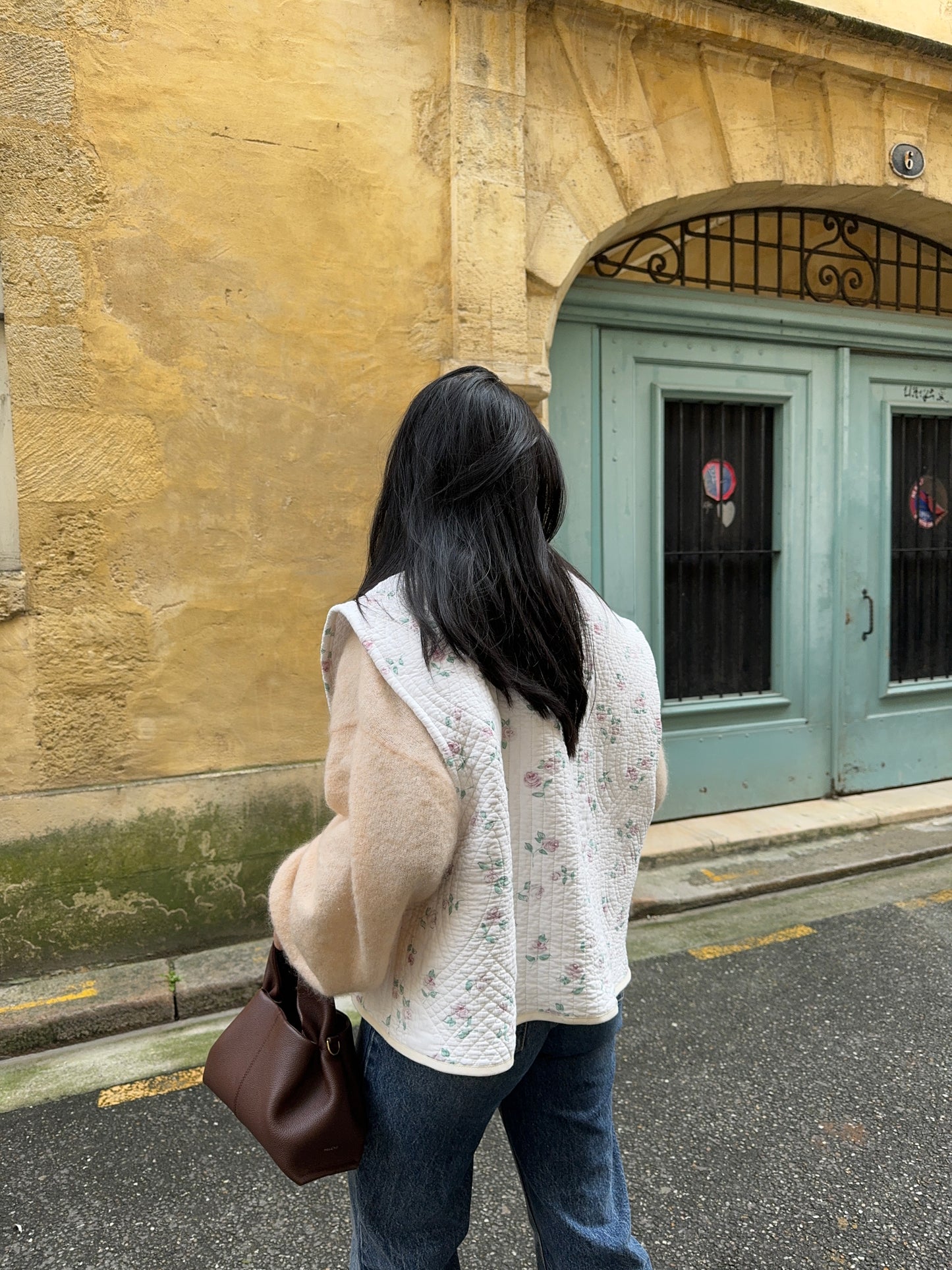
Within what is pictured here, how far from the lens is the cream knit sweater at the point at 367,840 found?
41.7 inches

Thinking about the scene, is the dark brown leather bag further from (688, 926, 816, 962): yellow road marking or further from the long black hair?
(688, 926, 816, 962): yellow road marking

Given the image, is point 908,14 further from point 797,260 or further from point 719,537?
point 719,537

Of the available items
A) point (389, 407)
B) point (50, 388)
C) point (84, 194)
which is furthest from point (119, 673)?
point (84, 194)

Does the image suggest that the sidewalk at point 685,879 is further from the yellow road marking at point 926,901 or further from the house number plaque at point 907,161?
the house number plaque at point 907,161

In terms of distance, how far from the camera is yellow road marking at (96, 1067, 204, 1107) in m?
2.62

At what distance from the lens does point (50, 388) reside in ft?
10.5

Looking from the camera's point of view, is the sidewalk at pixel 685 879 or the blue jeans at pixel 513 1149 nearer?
the blue jeans at pixel 513 1149

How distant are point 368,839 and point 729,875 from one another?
354cm

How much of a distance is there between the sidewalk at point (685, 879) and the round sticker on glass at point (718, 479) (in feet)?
5.92

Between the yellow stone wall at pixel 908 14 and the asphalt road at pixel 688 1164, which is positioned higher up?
the yellow stone wall at pixel 908 14

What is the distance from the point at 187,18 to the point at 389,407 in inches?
62.9

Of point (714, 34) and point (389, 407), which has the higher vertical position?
point (714, 34)

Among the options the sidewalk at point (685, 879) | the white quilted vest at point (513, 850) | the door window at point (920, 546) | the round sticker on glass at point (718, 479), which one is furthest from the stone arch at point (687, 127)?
the white quilted vest at point (513, 850)

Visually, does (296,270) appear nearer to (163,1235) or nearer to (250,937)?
(250,937)
